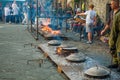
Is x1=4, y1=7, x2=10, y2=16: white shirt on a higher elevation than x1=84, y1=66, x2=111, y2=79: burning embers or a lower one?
higher

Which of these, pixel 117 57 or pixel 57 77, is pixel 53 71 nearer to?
pixel 57 77

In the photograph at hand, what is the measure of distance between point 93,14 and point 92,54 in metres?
3.91

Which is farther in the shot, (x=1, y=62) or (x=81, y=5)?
(x=81, y=5)

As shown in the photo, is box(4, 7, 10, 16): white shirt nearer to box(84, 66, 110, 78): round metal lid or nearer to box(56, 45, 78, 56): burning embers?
box(56, 45, 78, 56): burning embers

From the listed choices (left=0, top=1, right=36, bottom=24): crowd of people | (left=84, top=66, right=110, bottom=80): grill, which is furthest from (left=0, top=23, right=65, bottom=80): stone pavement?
(left=0, top=1, right=36, bottom=24): crowd of people

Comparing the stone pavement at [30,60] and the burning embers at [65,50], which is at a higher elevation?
the burning embers at [65,50]

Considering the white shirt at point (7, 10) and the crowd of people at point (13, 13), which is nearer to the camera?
the crowd of people at point (13, 13)

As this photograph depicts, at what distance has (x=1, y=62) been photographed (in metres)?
10.6

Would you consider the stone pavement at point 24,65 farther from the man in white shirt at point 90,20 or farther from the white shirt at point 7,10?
the white shirt at point 7,10

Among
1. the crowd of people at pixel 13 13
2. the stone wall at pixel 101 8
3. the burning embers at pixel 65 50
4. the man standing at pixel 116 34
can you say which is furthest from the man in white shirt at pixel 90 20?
the crowd of people at pixel 13 13

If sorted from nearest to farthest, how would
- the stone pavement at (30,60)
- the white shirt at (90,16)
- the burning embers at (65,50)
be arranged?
the stone pavement at (30,60)
the burning embers at (65,50)
the white shirt at (90,16)

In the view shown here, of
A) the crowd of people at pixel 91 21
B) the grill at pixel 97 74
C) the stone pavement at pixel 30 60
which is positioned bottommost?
the stone pavement at pixel 30 60

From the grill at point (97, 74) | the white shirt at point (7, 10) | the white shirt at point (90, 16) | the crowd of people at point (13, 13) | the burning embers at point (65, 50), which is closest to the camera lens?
the grill at point (97, 74)

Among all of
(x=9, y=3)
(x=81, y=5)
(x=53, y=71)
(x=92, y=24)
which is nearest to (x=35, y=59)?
(x=53, y=71)
